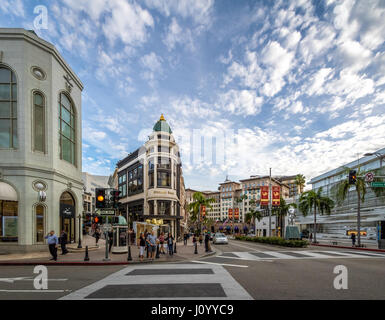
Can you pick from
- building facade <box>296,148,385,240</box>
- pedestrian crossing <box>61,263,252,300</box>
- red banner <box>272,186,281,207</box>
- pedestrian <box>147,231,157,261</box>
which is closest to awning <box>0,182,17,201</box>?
pedestrian <box>147,231,157,261</box>

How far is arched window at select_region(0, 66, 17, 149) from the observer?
19406mm

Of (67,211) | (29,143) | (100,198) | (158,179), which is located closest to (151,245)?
(100,198)

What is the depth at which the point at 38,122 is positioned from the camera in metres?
20.6

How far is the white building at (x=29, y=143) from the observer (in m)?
18.8

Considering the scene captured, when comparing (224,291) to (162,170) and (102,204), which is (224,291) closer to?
(102,204)

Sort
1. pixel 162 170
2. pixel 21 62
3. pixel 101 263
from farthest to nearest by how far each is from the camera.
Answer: pixel 162 170 < pixel 21 62 < pixel 101 263

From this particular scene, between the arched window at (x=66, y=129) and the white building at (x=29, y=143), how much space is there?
46cm

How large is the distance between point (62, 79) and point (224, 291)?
23.1 meters

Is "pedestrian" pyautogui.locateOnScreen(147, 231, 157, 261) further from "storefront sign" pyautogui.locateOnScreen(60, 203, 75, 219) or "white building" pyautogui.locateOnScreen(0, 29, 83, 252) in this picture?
"storefront sign" pyautogui.locateOnScreen(60, 203, 75, 219)

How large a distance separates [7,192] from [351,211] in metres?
47.5

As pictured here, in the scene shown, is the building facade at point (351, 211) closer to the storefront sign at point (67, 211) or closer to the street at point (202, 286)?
the street at point (202, 286)

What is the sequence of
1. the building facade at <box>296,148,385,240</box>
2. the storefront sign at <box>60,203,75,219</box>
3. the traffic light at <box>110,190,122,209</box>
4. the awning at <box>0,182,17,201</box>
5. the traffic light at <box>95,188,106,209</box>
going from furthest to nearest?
the building facade at <box>296,148,385,240</box> → the storefront sign at <box>60,203,75,219</box> → the awning at <box>0,182,17,201</box> → the traffic light at <box>110,190,122,209</box> → the traffic light at <box>95,188,106,209</box>
